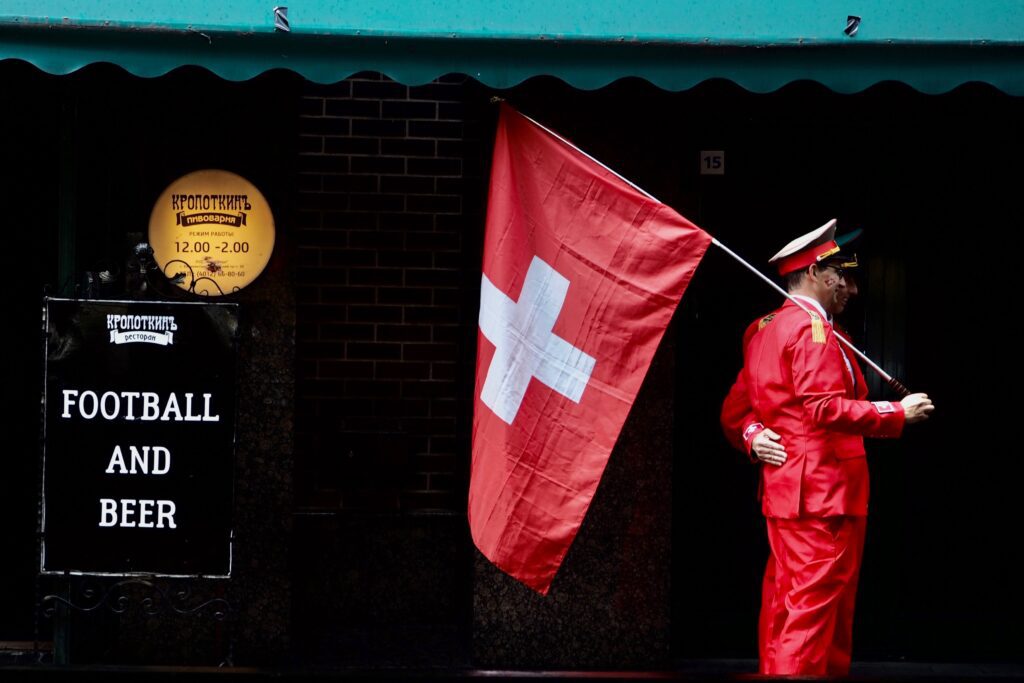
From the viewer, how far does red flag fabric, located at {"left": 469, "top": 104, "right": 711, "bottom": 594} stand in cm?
413

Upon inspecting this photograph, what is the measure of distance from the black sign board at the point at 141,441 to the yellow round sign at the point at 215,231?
1.12ft

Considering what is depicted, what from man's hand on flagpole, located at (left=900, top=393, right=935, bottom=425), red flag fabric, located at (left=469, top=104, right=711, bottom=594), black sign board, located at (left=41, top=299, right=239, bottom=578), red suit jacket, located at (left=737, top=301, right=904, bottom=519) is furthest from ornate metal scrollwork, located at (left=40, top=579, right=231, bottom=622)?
man's hand on flagpole, located at (left=900, top=393, right=935, bottom=425)

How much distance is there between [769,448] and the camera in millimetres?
4773

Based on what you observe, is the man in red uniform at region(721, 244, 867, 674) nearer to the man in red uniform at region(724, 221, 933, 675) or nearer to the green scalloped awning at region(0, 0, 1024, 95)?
the man in red uniform at region(724, 221, 933, 675)

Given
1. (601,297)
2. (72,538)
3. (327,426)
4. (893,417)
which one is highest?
(601,297)

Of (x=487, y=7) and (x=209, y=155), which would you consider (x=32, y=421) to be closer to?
(x=209, y=155)

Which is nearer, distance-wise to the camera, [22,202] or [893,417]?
[893,417]

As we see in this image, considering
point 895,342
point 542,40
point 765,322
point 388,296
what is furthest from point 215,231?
point 895,342

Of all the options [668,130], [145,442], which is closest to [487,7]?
[668,130]

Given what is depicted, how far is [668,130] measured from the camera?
546 cm

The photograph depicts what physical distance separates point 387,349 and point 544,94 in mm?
1812

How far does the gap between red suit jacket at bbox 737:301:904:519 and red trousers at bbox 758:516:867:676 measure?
0.08 metres

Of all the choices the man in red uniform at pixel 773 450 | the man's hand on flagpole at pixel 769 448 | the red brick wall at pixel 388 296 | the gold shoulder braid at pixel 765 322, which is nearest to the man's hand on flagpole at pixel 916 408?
the man in red uniform at pixel 773 450

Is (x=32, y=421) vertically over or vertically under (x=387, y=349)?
under
